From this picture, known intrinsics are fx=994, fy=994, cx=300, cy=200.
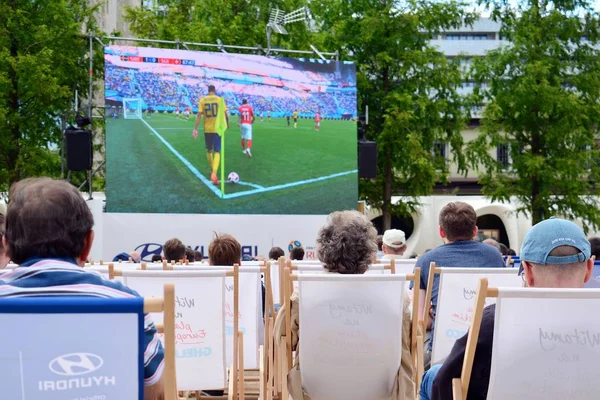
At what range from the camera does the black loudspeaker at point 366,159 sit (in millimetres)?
21125

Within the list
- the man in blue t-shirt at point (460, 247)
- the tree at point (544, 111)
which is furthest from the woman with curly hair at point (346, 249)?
the tree at point (544, 111)

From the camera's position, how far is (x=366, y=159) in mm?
21141

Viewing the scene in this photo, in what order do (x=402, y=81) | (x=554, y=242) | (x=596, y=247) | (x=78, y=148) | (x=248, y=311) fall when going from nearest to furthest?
(x=554, y=242) → (x=248, y=311) → (x=596, y=247) → (x=78, y=148) → (x=402, y=81)

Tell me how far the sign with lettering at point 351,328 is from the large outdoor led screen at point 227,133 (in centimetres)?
1428

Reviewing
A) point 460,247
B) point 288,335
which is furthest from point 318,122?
point 288,335

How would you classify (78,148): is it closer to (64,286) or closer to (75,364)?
(64,286)

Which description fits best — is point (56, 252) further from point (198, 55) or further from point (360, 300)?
point (198, 55)

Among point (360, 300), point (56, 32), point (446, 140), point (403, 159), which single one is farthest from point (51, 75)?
point (360, 300)

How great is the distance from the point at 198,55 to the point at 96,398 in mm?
16672

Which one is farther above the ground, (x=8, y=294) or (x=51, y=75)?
(x=51, y=75)

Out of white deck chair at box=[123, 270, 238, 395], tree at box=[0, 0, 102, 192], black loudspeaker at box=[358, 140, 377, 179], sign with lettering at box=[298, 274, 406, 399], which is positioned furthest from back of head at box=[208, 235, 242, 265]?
tree at box=[0, 0, 102, 192]

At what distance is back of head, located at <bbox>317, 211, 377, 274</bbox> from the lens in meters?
4.44

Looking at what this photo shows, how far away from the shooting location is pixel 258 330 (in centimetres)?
569

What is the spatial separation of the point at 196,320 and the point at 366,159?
1651 cm
